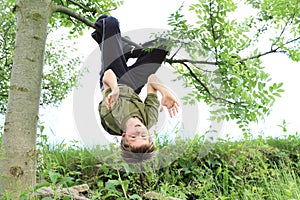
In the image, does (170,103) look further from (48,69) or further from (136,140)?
(48,69)

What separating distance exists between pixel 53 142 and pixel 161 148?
1.35 meters

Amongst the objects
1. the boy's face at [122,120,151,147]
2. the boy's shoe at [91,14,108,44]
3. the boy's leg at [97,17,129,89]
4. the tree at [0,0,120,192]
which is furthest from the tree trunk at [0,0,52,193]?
the boy's face at [122,120,151,147]

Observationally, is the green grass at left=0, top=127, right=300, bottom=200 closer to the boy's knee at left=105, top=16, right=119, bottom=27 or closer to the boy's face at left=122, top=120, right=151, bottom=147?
the boy's face at left=122, top=120, right=151, bottom=147

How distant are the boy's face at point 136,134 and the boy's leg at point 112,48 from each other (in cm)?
49

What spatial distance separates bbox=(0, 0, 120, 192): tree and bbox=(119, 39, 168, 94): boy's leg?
2.52ft

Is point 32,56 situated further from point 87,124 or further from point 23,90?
A: point 87,124

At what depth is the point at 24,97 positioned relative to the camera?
309 cm

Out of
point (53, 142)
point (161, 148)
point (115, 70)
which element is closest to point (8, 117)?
point (115, 70)

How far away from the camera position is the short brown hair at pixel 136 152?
298 cm

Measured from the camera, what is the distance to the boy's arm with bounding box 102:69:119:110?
261cm

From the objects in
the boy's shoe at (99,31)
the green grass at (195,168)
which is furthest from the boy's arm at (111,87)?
the green grass at (195,168)

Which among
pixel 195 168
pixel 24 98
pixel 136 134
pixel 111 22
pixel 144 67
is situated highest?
pixel 111 22

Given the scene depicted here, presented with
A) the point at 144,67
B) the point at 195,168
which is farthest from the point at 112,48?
the point at 195,168

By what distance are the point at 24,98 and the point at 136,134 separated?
1006 millimetres
